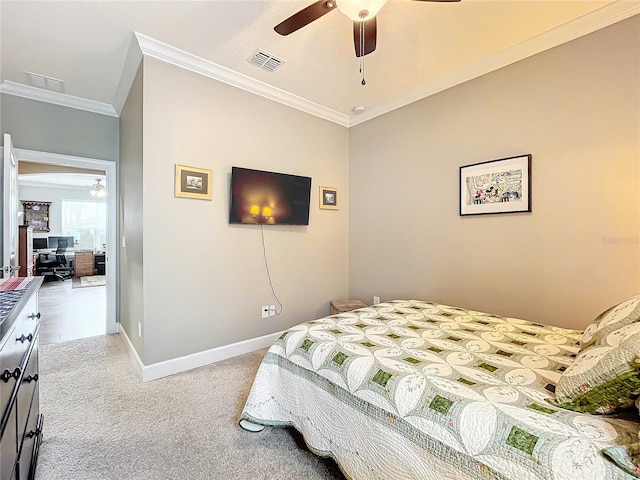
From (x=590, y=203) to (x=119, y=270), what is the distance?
4713 mm

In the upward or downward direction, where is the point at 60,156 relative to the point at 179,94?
downward

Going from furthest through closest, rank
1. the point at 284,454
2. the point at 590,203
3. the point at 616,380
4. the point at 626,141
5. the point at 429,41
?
the point at 429,41 < the point at 590,203 < the point at 626,141 < the point at 284,454 < the point at 616,380

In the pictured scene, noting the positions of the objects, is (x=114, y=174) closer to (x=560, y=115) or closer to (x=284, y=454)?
(x=284, y=454)

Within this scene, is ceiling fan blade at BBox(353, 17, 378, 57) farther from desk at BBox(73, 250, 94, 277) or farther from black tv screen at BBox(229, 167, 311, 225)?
desk at BBox(73, 250, 94, 277)

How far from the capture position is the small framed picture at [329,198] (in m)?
3.64

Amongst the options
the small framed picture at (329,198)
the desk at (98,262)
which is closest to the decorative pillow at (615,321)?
the small framed picture at (329,198)

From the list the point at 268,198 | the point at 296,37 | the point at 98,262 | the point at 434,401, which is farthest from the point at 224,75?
the point at 98,262

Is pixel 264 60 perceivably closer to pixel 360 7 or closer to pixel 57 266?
pixel 360 7

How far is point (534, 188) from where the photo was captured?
2365 mm

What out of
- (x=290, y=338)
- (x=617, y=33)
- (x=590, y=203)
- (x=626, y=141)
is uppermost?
(x=617, y=33)

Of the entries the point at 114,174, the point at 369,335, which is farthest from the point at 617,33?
the point at 114,174

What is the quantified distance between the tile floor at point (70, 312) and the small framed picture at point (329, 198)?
3170mm

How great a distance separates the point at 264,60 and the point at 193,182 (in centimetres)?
125

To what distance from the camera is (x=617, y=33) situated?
200 cm
